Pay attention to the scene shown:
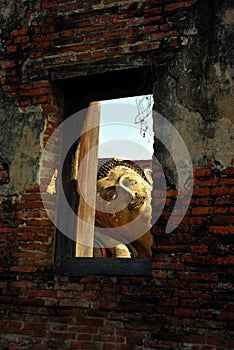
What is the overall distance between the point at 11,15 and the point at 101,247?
6023 millimetres

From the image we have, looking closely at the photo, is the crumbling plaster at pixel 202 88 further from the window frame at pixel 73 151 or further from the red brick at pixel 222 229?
the red brick at pixel 222 229

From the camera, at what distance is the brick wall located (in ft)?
14.6

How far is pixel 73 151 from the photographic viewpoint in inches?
217

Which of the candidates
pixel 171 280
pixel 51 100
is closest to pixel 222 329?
pixel 171 280

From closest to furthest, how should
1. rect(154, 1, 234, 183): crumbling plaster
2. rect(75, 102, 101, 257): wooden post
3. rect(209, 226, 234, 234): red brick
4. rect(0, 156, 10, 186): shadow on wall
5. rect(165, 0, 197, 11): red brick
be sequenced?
rect(209, 226, 234, 234): red brick
rect(154, 1, 234, 183): crumbling plaster
rect(165, 0, 197, 11): red brick
rect(0, 156, 10, 186): shadow on wall
rect(75, 102, 101, 257): wooden post

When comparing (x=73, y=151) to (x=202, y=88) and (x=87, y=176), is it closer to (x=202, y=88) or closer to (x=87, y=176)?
(x=87, y=176)

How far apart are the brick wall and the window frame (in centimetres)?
10

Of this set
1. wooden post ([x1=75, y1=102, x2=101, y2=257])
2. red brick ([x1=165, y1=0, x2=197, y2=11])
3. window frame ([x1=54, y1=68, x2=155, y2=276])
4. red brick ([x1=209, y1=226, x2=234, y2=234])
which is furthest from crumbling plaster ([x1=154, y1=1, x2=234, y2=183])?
wooden post ([x1=75, y1=102, x2=101, y2=257])

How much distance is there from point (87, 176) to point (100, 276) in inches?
47.0

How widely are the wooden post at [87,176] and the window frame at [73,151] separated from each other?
0.09 meters

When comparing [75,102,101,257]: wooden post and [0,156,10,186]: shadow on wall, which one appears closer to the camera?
[0,156,10,186]: shadow on wall

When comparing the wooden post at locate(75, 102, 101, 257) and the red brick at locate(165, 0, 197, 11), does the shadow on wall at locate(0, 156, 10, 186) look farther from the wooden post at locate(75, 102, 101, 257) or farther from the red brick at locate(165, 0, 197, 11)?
the red brick at locate(165, 0, 197, 11)

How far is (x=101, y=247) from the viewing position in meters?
10.8

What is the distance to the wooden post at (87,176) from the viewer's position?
18.1 ft
